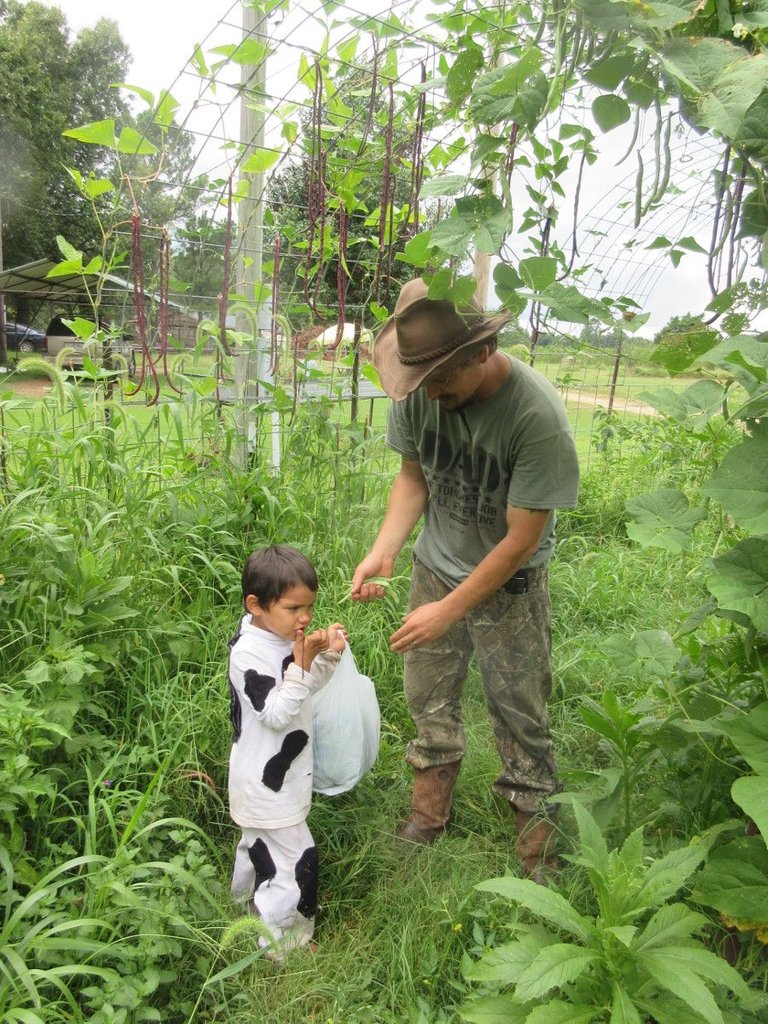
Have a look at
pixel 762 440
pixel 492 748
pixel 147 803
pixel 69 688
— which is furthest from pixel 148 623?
pixel 762 440

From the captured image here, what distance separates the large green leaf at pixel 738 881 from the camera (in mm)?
1488

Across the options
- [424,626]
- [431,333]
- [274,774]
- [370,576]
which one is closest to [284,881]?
[274,774]

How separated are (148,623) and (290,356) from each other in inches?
52.8

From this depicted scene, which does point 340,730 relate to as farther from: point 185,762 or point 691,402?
point 691,402

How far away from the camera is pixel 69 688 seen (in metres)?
2.07

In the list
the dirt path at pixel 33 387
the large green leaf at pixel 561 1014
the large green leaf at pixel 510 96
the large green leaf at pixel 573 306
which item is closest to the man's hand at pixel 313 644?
the large green leaf at pixel 561 1014

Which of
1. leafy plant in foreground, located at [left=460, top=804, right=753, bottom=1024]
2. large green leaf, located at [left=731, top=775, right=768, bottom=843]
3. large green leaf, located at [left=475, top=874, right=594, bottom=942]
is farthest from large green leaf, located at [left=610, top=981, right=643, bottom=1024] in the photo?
large green leaf, located at [left=731, top=775, right=768, bottom=843]

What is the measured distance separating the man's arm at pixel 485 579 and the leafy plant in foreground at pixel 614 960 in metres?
0.61

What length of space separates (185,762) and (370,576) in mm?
781

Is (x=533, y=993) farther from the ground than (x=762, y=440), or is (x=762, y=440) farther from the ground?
(x=762, y=440)

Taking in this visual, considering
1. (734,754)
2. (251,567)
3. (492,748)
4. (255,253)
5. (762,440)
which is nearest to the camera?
(762,440)

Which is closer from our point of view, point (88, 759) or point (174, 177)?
point (88, 759)

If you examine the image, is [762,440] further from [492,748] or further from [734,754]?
[492,748]

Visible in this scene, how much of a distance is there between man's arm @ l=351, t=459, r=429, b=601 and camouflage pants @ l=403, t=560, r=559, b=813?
0.42ft
